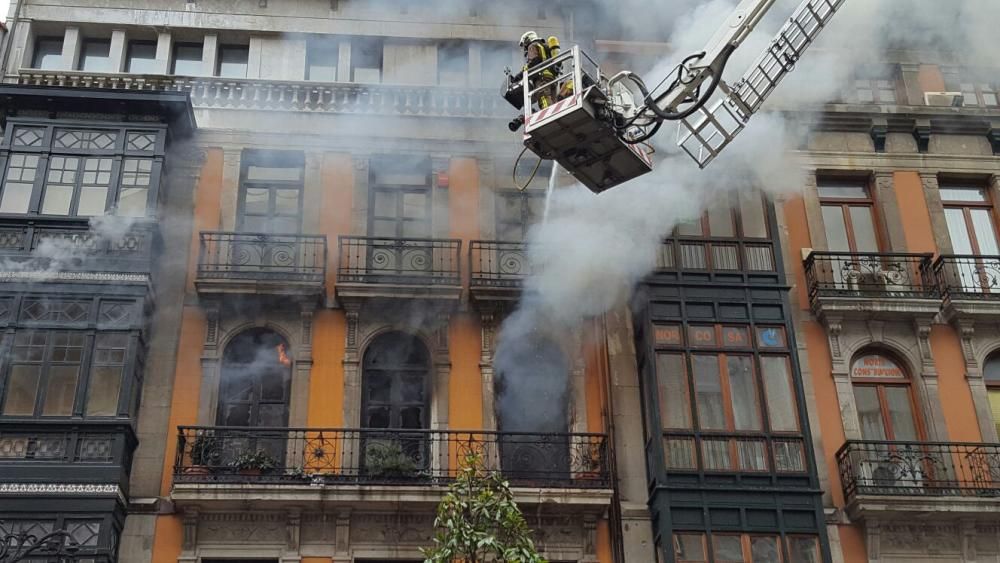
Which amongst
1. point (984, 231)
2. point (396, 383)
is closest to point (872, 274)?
point (984, 231)

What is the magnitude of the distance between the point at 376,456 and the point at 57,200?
7.29 metres

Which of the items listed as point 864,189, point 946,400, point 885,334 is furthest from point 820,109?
point 946,400

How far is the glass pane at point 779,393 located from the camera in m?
19.8

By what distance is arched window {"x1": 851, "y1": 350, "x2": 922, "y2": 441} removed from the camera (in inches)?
817

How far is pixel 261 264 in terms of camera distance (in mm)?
20766

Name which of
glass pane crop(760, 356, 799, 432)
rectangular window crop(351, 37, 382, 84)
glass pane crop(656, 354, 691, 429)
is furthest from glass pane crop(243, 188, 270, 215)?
glass pane crop(760, 356, 799, 432)

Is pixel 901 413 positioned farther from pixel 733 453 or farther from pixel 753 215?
pixel 753 215

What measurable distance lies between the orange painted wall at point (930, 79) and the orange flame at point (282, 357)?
45.0 feet

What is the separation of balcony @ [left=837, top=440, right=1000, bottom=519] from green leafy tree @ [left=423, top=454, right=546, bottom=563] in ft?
22.5

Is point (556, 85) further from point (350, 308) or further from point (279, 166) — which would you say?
point (279, 166)

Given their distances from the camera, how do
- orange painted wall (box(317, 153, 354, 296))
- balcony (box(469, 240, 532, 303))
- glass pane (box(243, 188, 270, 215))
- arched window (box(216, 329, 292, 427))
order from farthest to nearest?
glass pane (box(243, 188, 270, 215))
orange painted wall (box(317, 153, 354, 296))
balcony (box(469, 240, 532, 303))
arched window (box(216, 329, 292, 427))

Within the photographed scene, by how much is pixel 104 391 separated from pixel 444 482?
5754 mm

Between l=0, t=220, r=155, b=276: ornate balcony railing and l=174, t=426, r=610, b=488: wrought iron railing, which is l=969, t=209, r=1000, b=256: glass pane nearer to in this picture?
l=174, t=426, r=610, b=488: wrought iron railing

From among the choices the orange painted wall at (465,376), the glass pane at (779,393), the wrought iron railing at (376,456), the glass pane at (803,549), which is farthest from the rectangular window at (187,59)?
the glass pane at (803,549)
